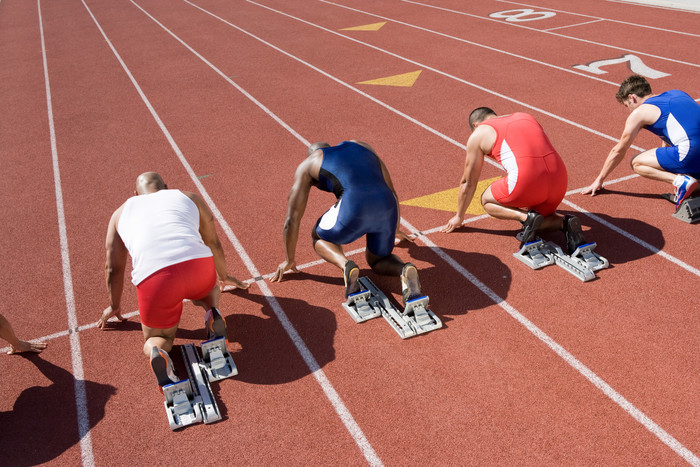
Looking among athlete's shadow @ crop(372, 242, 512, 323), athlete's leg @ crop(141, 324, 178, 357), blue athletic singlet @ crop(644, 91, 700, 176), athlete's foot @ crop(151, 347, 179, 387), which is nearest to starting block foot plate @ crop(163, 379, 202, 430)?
athlete's foot @ crop(151, 347, 179, 387)

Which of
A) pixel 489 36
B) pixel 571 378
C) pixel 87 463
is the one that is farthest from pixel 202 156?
pixel 489 36

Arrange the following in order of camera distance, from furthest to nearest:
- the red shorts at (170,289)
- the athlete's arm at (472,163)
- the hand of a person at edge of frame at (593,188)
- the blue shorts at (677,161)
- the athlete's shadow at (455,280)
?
the hand of a person at edge of frame at (593,188)
the blue shorts at (677,161)
the athlete's arm at (472,163)
the athlete's shadow at (455,280)
the red shorts at (170,289)

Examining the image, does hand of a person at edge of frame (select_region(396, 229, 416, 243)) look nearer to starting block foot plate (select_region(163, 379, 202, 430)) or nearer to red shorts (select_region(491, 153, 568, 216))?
red shorts (select_region(491, 153, 568, 216))

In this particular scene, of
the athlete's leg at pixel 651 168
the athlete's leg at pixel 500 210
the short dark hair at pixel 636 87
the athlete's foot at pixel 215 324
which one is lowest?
the athlete's foot at pixel 215 324

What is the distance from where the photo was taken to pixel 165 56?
520 inches

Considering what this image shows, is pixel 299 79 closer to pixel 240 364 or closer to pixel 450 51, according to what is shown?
pixel 450 51

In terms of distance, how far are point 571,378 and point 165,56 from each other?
12284mm

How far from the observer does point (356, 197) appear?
13.7 feet

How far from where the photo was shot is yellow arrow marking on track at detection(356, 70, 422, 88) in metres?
10.1

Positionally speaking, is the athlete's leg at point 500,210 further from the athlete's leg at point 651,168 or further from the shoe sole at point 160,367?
the shoe sole at point 160,367

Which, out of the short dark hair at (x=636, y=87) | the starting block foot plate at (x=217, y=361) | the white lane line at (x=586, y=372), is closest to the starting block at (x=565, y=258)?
the white lane line at (x=586, y=372)

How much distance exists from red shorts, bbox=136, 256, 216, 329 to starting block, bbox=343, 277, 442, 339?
1.19 meters

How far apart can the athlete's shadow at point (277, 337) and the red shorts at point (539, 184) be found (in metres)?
1.89

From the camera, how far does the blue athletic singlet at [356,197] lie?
13.8ft
